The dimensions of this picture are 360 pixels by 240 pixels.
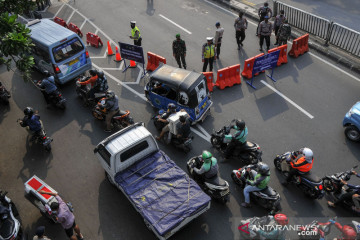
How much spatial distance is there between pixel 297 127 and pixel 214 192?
495 cm

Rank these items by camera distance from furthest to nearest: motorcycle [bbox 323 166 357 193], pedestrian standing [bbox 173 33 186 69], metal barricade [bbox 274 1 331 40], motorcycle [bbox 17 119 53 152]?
metal barricade [bbox 274 1 331 40] < pedestrian standing [bbox 173 33 186 69] < motorcycle [bbox 17 119 53 152] < motorcycle [bbox 323 166 357 193]

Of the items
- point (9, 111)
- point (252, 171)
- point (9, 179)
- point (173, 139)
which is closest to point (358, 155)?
point (252, 171)

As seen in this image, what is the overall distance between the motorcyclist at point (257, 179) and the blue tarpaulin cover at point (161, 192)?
136 centimetres

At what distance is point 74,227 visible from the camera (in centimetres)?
818

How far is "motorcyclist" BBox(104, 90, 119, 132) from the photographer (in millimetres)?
11297

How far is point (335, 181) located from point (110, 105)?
804 centimetres

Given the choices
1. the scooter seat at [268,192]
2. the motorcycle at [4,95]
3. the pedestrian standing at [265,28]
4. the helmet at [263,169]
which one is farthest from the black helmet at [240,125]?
the motorcycle at [4,95]

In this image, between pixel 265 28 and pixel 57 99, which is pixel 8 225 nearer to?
pixel 57 99

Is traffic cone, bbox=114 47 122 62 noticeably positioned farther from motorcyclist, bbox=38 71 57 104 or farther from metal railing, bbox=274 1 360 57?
metal railing, bbox=274 1 360 57

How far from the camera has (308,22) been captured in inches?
651

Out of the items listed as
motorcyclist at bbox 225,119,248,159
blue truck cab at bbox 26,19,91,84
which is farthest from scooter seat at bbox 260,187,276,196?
blue truck cab at bbox 26,19,91,84

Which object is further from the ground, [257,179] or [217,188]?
[257,179]

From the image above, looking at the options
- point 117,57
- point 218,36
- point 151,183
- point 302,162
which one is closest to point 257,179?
point 302,162

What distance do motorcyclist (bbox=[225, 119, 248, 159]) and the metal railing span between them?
8786 millimetres
